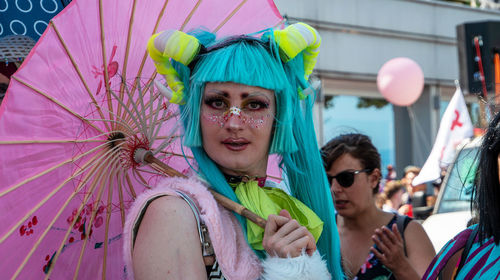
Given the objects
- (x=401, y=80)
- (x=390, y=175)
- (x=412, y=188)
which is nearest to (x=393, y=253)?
(x=412, y=188)

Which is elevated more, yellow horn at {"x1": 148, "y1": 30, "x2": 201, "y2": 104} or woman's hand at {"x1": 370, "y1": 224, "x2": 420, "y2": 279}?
yellow horn at {"x1": 148, "y1": 30, "x2": 201, "y2": 104}

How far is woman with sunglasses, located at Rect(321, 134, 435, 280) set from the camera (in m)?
2.99

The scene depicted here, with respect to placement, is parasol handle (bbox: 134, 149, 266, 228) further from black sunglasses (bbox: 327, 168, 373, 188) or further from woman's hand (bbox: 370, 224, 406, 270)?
black sunglasses (bbox: 327, 168, 373, 188)

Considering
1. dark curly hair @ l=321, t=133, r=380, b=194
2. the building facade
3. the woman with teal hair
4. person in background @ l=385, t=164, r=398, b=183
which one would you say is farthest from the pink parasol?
the building facade

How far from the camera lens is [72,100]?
199 cm

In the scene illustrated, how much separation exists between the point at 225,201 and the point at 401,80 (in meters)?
9.08

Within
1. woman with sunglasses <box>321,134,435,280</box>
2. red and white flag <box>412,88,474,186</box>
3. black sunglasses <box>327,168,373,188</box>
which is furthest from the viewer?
red and white flag <box>412,88,474,186</box>

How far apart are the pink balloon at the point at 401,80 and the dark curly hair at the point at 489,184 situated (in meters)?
8.88

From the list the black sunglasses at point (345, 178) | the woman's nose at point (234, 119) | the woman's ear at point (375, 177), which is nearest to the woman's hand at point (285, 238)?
the woman's nose at point (234, 119)

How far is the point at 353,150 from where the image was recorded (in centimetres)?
333

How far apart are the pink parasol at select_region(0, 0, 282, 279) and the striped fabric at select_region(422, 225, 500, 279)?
0.95 metres

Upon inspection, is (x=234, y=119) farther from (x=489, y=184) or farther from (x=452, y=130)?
(x=452, y=130)

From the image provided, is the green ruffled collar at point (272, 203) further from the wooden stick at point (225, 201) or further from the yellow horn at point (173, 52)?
the yellow horn at point (173, 52)

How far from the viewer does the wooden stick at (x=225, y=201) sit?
6.25 ft
